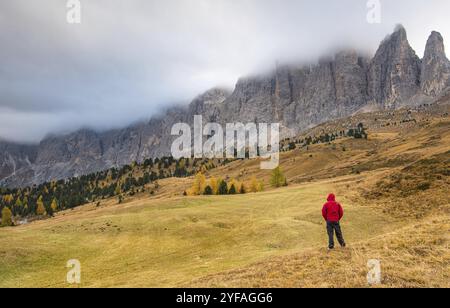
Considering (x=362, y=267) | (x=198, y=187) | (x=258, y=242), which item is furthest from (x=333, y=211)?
(x=198, y=187)

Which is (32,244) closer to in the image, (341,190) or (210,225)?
(210,225)

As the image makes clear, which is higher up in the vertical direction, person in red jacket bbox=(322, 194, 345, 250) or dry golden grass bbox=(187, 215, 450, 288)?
person in red jacket bbox=(322, 194, 345, 250)

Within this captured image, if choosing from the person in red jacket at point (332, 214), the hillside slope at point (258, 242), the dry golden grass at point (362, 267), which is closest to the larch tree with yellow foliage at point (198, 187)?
the hillside slope at point (258, 242)

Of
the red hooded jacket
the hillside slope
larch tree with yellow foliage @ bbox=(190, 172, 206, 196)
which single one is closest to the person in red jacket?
the red hooded jacket

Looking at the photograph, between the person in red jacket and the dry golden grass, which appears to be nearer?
the dry golden grass

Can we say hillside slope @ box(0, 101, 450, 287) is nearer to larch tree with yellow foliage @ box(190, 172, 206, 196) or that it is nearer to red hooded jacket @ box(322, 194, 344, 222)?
red hooded jacket @ box(322, 194, 344, 222)

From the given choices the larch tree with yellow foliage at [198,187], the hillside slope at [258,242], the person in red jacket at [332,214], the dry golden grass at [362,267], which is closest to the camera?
the dry golden grass at [362,267]

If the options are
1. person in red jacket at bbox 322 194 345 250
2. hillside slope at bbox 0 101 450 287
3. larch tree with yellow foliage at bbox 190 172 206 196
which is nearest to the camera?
hillside slope at bbox 0 101 450 287

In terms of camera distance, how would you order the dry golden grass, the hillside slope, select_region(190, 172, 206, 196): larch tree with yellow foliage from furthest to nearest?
select_region(190, 172, 206, 196): larch tree with yellow foliage
the hillside slope
the dry golden grass

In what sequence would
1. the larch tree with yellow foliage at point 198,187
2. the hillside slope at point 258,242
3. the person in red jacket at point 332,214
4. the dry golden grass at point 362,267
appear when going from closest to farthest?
the dry golden grass at point 362,267 < the hillside slope at point 258,242 < the person in red jacket at point 332,214 < the larch tree with yellow foliage at point 198,187

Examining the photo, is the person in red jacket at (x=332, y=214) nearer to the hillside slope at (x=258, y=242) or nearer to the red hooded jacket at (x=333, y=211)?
the red hooded jacket at (x=333, y=211)

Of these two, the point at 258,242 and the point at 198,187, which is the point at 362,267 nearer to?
the point at 258,242

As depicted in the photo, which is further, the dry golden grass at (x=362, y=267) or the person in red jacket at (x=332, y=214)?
the person in red jacket at (x=332, y=214)

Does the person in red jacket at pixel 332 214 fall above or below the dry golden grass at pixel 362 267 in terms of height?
above
